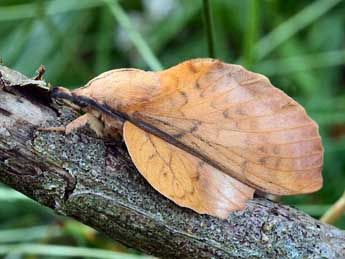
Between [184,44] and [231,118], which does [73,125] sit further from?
[184,44]

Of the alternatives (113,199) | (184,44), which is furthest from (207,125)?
(184,44)

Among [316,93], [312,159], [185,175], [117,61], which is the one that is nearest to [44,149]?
[185,175]

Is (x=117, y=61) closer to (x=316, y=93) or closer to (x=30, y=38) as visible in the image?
(x=30, y=38)

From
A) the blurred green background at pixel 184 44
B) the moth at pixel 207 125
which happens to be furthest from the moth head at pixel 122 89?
the blurred green background at pixel 184 44

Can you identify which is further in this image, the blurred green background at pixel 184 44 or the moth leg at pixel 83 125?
the blurred green background at pixel 184 44

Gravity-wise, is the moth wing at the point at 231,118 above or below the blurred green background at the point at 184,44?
below

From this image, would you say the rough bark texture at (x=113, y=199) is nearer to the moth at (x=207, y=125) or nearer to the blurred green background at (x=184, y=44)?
the moth at (x=207, y=125)
